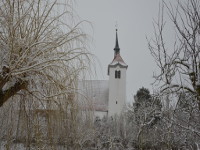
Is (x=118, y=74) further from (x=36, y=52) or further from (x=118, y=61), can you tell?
(x=36, y=52)

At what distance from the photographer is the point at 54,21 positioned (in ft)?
7.54

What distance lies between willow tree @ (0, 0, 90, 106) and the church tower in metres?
30.2

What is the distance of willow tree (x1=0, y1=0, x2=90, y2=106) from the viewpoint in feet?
5.89

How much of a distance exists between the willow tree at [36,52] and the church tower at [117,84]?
3020 cm

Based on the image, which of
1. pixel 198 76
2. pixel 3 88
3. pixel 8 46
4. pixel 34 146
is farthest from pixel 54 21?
pixel 198 76

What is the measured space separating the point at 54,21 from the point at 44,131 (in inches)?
41.3

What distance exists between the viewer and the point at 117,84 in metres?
34.8

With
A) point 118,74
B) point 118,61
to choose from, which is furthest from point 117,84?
point 118,61

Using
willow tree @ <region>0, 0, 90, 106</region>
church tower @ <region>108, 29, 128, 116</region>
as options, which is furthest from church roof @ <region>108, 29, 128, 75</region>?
willow tree @ <region>0, 0, 90, 106</region>

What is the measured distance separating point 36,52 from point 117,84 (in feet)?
109

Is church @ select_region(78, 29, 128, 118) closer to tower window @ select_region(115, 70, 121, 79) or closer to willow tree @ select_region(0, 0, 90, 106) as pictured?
tower window @ select_region(115, 70, 121, 79)

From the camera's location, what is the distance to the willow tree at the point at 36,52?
1.79 metres

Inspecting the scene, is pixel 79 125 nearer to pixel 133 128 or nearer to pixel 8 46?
pixel 8 46

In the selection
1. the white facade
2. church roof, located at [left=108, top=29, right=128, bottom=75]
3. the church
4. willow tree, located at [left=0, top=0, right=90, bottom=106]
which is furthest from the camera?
church roof, located at [left=108, top=29, right=128, bottom=75]
